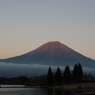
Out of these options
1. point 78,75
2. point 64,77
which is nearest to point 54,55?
point 64,77

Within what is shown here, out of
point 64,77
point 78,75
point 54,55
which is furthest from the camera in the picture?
point 54,55

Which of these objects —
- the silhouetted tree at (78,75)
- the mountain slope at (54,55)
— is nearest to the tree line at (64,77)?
the silhouetted tree at (78,75)

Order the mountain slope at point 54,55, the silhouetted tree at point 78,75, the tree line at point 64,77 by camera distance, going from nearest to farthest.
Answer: the tree line at point 64,77
the silhouetted tree at point 78,75
the mountain slope at point 54,55

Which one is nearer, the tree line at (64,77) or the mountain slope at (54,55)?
the tree line at (64,77)

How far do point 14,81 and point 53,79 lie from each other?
24274 mm

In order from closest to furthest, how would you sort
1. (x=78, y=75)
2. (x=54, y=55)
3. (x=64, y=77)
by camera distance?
(x=78, y=75)
(x=64, y=77)
(x=54, y=55)

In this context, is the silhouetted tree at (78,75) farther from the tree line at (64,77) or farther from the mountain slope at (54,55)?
the mountain slope at (54,55)

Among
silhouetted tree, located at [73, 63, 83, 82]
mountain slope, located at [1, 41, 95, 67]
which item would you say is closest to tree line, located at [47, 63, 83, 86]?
silhouetted tree, located at [73, 63, 83, 82]

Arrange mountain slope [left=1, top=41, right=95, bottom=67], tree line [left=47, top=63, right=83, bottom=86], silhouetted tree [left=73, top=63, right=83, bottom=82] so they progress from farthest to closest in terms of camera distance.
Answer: mountain slope [left=1, top=41, right=95, bottom=67] < silhouetted tree [left=73, top=63, right=83, bottom=82] < tree line [left=47, top=63, right=83, bottom=86]

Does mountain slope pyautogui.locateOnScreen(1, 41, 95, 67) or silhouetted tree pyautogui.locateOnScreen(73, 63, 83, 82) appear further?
mountain slope pyautogui.locateOnScreen(1, 41, 95, 67)

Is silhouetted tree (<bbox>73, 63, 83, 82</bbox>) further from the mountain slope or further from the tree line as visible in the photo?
the mountain slope

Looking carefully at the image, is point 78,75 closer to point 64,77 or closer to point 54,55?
point 64,77

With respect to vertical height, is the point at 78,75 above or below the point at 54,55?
below

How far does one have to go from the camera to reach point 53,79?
5544 cm
